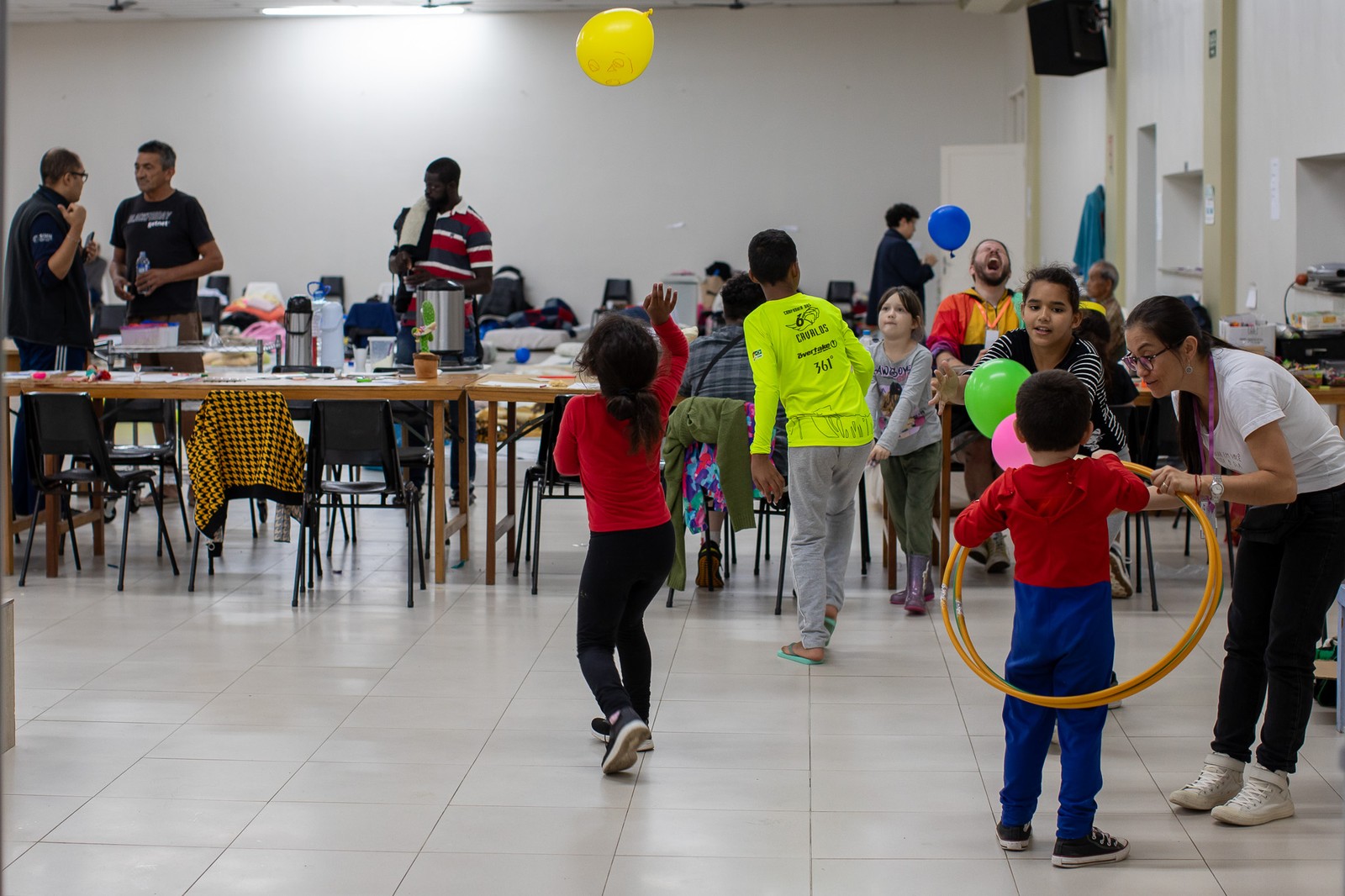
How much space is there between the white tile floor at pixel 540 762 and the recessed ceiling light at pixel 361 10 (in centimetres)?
943


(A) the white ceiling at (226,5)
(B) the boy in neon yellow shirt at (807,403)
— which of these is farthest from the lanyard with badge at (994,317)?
(A) the white ceiling at (226,5)

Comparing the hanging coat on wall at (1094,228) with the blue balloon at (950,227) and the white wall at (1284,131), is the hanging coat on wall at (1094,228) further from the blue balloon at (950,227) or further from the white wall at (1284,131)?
the blue balloon at (950,227)

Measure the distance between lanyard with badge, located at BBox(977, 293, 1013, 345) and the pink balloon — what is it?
2.18 meters

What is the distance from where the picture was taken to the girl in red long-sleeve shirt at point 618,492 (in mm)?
3205

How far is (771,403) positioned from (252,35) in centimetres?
1150

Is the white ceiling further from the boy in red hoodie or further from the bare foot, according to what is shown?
the boy in red hoodie

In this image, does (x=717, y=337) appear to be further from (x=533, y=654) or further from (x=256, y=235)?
(x=256, y=235)

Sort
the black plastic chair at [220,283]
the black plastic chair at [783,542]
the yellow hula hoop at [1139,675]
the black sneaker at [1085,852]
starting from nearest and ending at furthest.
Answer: the yellow hula hoop at [1139,675], the black sneaker at [1085,852], the black plastic chair at [783,542], the black plastic chair at [220,283]

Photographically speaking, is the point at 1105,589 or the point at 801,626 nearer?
the point at 1105,589

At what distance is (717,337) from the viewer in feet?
16.5

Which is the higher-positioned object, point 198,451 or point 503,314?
point 503,314

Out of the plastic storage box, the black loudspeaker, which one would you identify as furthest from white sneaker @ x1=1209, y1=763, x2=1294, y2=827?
the black loudspeaker

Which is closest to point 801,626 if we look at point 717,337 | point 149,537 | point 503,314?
point 717,337

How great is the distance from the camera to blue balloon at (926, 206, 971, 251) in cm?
654
